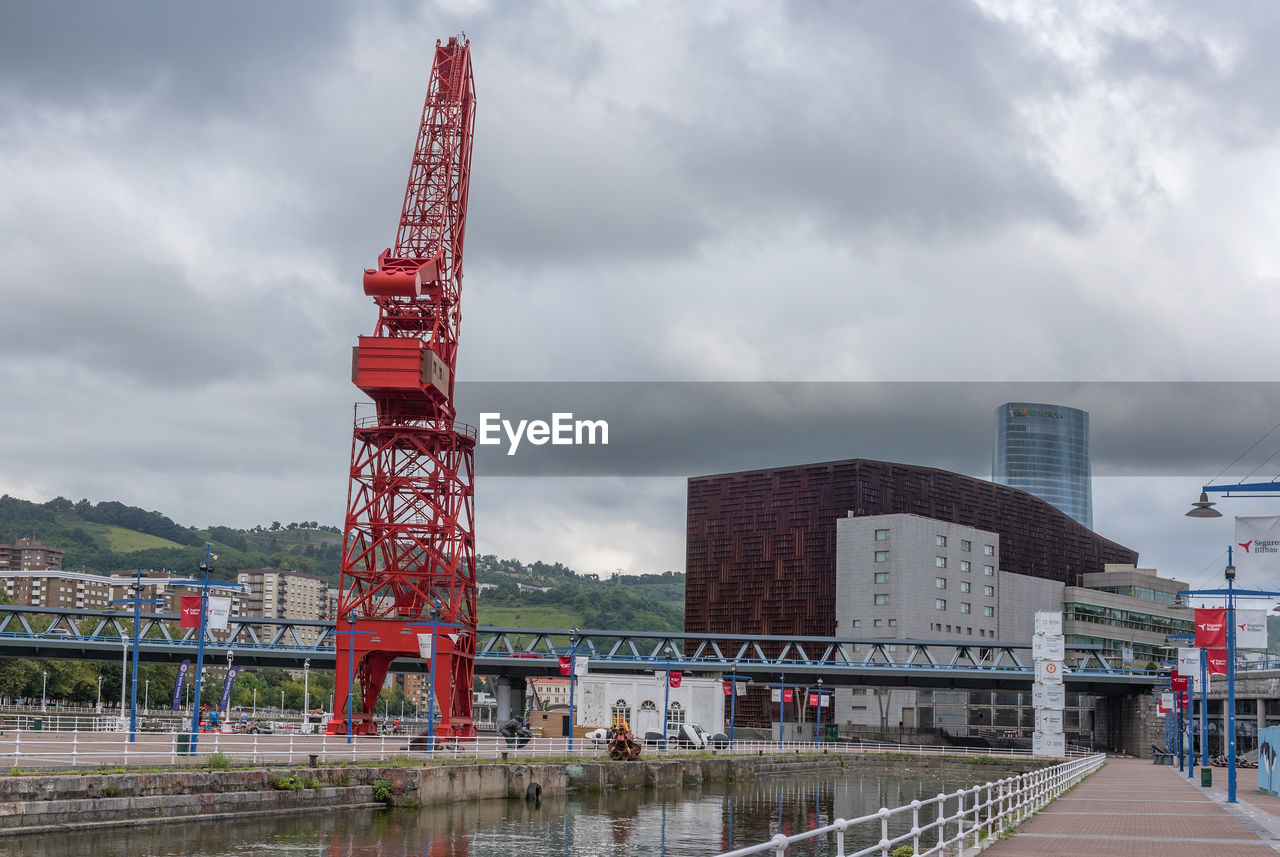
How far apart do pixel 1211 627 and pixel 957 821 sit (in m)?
11.4

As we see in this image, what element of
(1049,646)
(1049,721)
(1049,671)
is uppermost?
(1049,646)

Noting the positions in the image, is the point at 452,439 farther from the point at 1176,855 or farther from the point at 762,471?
the point at 762,471

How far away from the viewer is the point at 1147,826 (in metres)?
30.5

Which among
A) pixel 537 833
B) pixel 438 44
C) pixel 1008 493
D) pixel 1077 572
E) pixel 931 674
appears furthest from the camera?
pixel 1077 572

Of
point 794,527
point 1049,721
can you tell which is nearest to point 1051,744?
point 1049,721

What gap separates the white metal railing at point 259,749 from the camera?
38.2 meters

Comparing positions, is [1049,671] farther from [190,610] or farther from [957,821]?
[190,610]

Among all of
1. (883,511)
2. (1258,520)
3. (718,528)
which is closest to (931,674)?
(883,511)

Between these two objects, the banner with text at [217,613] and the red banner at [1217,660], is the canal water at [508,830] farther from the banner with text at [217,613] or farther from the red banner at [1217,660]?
the red banner at [1217,660]

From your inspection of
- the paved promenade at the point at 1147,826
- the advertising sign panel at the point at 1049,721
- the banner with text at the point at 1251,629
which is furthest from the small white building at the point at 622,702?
the paved promenade at the point at 1147,826

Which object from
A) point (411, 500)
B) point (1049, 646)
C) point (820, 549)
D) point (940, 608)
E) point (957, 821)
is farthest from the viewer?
point (820, 549)

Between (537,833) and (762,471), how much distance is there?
10722 cm

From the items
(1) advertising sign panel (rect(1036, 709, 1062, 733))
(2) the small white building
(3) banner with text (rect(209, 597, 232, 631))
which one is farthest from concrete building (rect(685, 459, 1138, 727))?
(3) banner with text (rect(209, 597, 232, 631))

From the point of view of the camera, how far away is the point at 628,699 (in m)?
95.0
